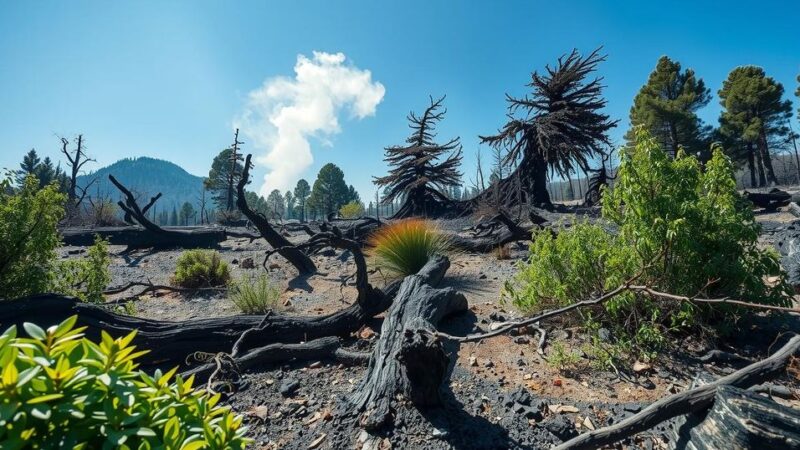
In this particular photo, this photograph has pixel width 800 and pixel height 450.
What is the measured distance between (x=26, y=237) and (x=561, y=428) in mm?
5135

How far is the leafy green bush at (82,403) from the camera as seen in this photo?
72cm

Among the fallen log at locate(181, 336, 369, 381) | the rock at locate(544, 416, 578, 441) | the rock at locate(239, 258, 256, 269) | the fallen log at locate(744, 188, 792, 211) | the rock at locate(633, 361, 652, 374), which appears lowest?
the rock at locate(544, 416, 578, 441)

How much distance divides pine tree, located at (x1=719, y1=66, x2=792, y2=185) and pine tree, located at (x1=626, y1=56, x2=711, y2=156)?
2189 millimetres

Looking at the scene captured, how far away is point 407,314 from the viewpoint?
11.1 feet

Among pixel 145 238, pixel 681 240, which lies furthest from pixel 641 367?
pixel 145 238

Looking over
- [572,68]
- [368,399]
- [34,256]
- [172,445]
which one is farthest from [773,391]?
[572,68]

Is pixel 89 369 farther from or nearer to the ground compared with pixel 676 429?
farther from the ground

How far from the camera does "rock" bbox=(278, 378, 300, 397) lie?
9.40 ft

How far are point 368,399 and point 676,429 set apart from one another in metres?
1.70

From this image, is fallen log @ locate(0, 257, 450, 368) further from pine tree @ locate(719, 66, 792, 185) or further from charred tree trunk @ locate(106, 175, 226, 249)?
pine tree @ locate(719, 66, 792, 185)

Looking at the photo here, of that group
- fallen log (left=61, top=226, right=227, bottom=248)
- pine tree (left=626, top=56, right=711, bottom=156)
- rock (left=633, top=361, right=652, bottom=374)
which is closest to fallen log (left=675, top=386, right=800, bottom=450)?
rock (left=633, top=361, right=652, bottom=374)

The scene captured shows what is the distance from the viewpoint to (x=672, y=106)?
25.5 m

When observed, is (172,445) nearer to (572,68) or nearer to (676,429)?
(676,429)

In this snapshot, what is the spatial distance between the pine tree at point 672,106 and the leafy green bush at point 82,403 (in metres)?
30.2
